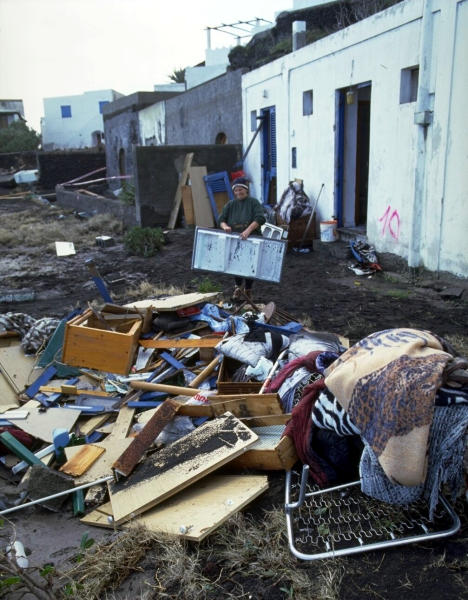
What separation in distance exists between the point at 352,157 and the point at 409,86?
8.15 ft

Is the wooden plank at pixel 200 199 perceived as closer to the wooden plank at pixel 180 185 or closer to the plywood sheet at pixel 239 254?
the wooden plank at pixel 180 185

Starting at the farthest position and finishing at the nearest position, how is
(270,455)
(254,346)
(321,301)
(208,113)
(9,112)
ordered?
(9,112), (208,113), (321,301), (254,346), (270,455)

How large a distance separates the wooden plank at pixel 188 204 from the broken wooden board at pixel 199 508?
1113 centimetres

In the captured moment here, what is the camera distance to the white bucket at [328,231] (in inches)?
428

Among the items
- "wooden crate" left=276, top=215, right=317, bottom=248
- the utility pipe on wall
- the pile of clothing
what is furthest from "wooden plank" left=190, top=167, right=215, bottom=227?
the pile of clothing

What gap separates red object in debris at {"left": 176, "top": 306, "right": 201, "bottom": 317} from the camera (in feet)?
18.3

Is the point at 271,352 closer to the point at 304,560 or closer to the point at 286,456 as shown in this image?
the point at 286,456

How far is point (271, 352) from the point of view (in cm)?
467

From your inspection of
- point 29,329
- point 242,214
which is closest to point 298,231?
point 242,214

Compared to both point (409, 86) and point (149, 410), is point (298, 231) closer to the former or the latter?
point (409, 86)

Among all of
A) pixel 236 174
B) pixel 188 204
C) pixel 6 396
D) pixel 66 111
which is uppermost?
pixel 66 111

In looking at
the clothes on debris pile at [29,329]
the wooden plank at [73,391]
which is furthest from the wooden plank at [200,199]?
the wooden plank at [73,391]

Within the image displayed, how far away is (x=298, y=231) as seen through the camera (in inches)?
448

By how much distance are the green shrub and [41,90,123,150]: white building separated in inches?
1321
